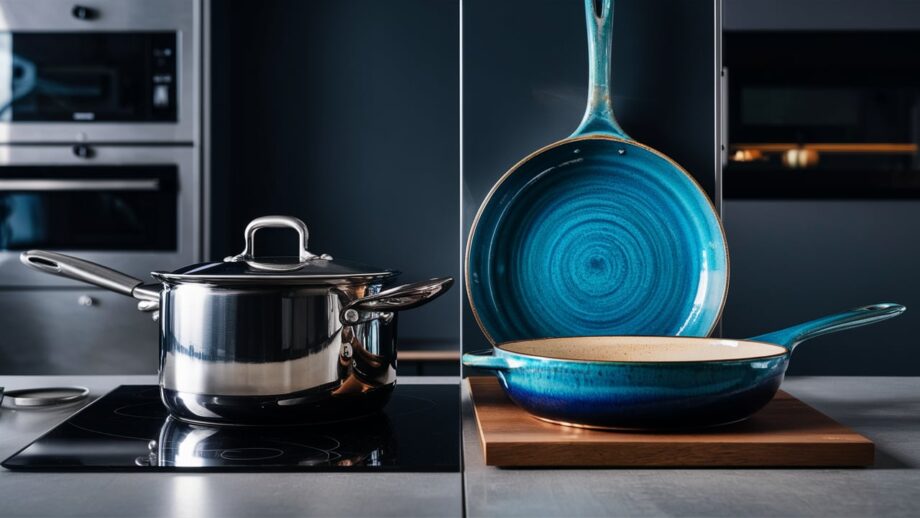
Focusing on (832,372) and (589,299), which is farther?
(832,372)

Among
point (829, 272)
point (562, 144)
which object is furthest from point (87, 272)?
point (829, 272)

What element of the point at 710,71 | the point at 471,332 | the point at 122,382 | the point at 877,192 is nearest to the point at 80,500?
the point at 122,382

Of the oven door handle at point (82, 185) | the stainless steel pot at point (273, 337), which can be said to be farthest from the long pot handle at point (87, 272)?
the oven door handle at point (82, 185)

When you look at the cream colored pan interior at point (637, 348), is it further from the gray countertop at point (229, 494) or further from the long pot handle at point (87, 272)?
the long pot handle at point (87, 272)

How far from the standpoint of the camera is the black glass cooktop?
0.66m

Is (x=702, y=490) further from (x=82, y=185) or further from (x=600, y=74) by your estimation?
(x=82, y=185)

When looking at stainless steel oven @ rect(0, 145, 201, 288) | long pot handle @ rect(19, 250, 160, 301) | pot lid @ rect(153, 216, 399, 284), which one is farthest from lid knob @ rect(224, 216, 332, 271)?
stainless steel oven @ rect(0, 145, 201, 288)

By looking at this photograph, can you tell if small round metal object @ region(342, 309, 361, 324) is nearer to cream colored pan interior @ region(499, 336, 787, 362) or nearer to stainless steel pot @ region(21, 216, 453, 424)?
stainless steel pot @ region(21, 216, 453, 424)

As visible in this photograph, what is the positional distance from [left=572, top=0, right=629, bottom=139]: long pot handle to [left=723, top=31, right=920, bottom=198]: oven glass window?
1.41 m

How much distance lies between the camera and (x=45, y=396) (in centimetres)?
92

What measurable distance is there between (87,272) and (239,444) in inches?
9.8

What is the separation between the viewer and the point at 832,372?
2.35 metres

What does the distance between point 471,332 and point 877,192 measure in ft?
5.55

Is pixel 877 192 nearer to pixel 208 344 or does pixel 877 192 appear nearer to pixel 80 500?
pixel 208 344
